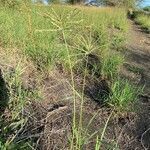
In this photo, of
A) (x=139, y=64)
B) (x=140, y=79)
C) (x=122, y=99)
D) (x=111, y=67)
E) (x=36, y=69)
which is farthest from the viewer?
(x=139, y=64)

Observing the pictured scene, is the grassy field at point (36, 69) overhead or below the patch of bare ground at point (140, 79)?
overhead

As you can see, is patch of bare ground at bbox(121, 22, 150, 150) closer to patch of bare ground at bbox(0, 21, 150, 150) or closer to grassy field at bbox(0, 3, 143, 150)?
patch of bare ground at bbox(0, 21, 150, 150)

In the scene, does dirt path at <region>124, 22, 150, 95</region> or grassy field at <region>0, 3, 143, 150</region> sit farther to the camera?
dirt path at <region>124, 22, 150, 95</region>

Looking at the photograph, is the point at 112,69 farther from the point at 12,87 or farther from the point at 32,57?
the point at 12,87

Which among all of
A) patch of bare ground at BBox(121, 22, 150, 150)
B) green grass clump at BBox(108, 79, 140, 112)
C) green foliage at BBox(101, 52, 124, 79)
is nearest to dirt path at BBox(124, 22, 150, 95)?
patch of bare ground at BBox(121, 22, 150, 150)

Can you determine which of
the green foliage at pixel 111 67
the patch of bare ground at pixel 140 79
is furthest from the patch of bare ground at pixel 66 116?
the green foliage at pixel 111 67

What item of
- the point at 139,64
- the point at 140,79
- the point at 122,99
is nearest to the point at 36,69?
the point at 122,99

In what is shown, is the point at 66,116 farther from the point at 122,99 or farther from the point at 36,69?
the point at 36,69

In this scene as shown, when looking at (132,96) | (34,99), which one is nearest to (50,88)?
(34,99)

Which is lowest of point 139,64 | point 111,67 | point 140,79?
point 139,64

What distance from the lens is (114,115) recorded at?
3.34m

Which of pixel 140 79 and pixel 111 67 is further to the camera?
pixel 140 79

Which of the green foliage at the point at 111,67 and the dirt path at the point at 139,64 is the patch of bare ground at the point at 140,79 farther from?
the green foliage at the point at 111,67

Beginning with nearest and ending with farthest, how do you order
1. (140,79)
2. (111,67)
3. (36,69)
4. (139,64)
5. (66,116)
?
(66,116) < (36,69) < (111,67) < (140,79) < (139,64)
